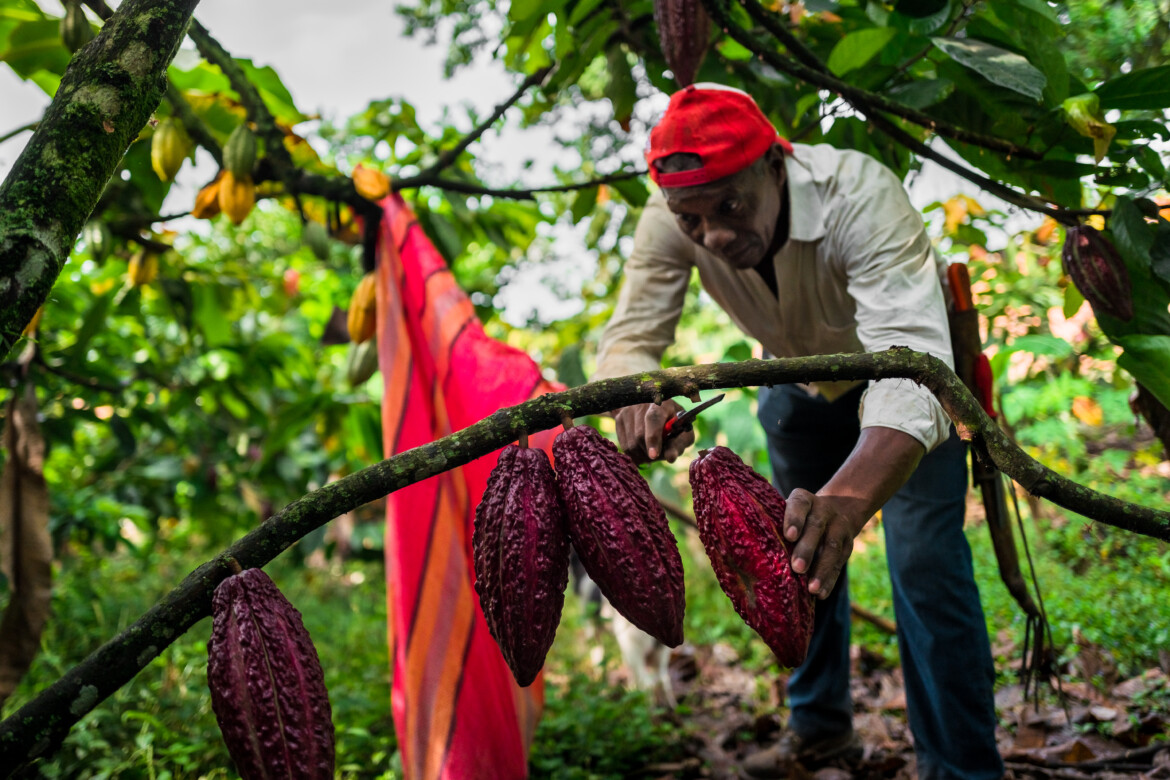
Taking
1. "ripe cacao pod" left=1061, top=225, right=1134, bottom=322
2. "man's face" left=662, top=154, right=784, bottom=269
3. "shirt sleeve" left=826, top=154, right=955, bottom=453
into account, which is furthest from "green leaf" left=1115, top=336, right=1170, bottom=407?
"man's face" left=662, top=154, right=784, bottom=269

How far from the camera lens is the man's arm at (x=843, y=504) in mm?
804

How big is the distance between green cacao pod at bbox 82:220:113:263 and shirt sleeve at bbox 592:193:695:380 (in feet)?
4.66

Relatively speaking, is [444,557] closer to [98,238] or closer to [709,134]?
[709,134]

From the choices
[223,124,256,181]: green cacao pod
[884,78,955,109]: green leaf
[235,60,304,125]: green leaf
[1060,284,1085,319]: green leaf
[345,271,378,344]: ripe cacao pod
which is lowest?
[1060,284,1085,319]: green leaf

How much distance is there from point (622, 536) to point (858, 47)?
1.27 meters

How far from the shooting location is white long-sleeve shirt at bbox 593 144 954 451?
1345mm

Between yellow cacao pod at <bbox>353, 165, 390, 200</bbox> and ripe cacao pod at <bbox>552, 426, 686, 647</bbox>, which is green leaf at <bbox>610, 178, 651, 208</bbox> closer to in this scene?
yellow cacao pod at <bbox>353, 165, 390, 200</bbox>

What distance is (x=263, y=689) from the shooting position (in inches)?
26.8

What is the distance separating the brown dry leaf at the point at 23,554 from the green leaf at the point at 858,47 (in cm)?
197

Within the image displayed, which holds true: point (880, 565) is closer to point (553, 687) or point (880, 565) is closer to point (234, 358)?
point (553, 687)

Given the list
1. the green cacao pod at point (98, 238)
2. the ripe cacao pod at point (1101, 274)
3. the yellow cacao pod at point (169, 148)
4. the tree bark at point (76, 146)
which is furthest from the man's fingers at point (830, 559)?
the green cacao pod at point (98, 238)

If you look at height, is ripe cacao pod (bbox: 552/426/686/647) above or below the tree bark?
below

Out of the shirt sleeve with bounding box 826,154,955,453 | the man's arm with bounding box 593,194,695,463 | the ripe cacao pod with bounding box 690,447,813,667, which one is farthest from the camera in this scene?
the man's arm with bounding box 593,194,695,463

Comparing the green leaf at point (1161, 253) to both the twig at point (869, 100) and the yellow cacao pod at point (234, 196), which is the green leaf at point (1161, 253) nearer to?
the twig at point (869, 100)
